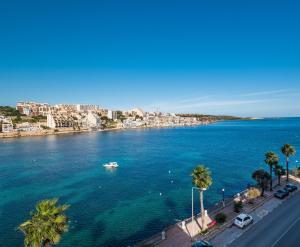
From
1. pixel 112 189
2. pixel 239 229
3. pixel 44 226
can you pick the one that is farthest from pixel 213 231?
pixel 112 189

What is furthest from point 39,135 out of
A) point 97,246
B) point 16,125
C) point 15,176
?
point 97,246

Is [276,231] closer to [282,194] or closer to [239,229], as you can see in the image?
[239,229]

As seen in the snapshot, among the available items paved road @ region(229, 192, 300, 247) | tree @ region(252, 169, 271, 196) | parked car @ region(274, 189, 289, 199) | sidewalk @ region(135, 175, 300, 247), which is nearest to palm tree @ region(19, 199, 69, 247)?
sidewalk @ region(135, 175, 300, 247)

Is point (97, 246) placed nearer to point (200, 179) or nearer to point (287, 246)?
point (200, 179)

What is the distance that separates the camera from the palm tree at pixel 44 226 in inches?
631

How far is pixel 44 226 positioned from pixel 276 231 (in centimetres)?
2266

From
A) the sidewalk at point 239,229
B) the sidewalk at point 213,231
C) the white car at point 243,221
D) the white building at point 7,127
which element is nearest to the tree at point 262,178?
the sidewalk at point 239,229

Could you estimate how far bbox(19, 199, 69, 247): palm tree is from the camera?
16.0 metres

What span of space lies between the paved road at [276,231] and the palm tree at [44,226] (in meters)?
16.3

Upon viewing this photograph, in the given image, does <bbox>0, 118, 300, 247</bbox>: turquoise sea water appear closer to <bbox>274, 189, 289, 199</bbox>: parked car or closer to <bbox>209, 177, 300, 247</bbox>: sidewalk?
<bbox>209, 177, 300, 247</bbox>: sidewalk

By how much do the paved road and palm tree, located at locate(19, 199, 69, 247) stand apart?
53.4 ft

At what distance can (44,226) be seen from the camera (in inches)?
640

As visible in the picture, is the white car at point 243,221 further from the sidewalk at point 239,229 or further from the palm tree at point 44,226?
the palm tree at point 44,226

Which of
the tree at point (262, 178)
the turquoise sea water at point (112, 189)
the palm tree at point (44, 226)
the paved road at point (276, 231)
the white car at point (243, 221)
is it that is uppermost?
the palm tree at point (44, 226)
